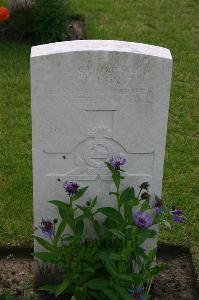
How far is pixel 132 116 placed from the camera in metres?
3.46

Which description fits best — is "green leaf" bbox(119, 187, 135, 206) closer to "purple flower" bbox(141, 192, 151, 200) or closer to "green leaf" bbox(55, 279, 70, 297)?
"purple flower" bbox(141, 192, 151, 200)

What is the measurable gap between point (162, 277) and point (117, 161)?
3.47ft

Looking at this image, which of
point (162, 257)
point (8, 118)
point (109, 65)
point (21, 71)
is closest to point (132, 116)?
point (109, 65)

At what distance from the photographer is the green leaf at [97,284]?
11.1 feet

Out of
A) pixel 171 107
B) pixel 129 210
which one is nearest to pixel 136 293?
pixel 129 210

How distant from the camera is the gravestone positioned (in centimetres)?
332

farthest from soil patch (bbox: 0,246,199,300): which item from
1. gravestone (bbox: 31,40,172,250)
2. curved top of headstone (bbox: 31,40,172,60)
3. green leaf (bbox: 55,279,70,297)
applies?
curved top of headstone (bbox: 31,40,172,60)

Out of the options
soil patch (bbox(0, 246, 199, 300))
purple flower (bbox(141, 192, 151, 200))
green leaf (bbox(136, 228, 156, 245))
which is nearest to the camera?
green leaf (bbox(136, 228, 156, 245))

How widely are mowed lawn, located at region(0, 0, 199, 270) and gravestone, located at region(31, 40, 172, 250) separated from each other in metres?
0.93

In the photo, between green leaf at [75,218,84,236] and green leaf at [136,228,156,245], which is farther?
green leaf at [75,218,84,236]

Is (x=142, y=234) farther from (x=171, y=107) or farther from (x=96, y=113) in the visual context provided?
(x=171, y=107)

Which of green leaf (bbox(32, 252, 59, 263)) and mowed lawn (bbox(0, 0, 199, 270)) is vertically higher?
mowed lawn (bbox(0, 0, 199, 270))

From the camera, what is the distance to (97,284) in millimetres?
3402

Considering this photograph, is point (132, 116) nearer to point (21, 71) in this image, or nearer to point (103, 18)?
point (21, 71)
